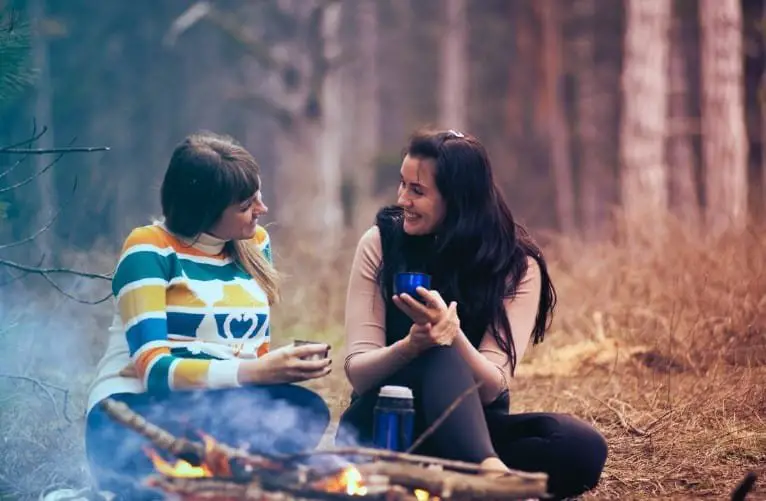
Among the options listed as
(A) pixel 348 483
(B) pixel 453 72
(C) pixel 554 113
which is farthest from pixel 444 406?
(B) pixel 453 72

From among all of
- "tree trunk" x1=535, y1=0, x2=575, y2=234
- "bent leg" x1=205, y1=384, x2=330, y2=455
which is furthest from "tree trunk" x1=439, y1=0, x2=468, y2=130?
"bent leg" x1=205, y1=384, x2=330, y2=455

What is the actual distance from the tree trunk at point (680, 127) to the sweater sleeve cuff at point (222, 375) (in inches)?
441

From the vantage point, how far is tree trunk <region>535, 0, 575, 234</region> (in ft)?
56.6

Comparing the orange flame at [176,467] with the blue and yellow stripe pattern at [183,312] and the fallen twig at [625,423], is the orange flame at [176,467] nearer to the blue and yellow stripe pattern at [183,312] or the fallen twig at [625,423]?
the blue and yellow stripe pattern at [183,312]

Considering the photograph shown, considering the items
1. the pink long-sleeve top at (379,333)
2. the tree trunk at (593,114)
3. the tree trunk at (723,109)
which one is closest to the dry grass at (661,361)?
the pink long-sleeve top at (379,333)

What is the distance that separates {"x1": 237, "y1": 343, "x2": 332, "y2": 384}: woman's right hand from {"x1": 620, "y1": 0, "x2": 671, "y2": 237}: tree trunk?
9779 millimetres

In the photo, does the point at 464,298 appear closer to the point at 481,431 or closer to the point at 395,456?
the point at 481,431

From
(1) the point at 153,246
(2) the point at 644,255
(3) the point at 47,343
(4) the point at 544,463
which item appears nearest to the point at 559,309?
(2) the point at 644,255

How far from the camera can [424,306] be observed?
3.40 m

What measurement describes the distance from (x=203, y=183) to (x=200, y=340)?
51 centimetres

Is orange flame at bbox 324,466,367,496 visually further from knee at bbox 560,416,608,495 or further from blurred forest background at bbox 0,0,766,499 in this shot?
blurred forest background at bbox 0,0,766,499

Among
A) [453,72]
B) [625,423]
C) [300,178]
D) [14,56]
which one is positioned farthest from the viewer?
[453,72]

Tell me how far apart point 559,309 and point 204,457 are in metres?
4.89

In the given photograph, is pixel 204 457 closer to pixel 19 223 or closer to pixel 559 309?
pixel 19 223
